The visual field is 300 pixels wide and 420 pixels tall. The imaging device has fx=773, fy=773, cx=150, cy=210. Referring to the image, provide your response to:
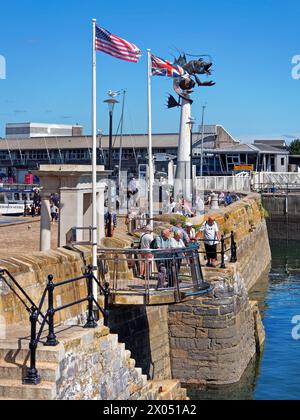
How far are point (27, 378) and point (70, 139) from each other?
3212 inches

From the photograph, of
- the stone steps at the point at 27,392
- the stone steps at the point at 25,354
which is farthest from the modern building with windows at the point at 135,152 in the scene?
the stone steps at the point at 27,392

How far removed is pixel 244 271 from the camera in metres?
28.5

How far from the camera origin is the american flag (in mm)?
13805

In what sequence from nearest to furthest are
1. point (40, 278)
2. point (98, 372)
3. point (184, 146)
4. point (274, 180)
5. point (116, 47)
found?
point (98, 372)
point (40, 278)
point (116, 47)
point (184, 146)
point (274, 180)

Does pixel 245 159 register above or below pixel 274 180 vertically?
above

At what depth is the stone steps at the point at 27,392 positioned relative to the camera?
8.24 meters

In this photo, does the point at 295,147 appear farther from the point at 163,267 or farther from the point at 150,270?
the point at 163,267

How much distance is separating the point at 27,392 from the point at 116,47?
7.81 metres

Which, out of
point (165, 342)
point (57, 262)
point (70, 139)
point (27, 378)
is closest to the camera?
point (27, 378)

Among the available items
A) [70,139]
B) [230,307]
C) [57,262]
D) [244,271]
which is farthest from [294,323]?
[70,139]

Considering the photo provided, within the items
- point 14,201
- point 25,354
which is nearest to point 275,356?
point 25,354

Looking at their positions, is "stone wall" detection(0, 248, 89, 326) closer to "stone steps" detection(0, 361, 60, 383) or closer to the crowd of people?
the crowd of people

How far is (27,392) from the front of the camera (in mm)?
8258
